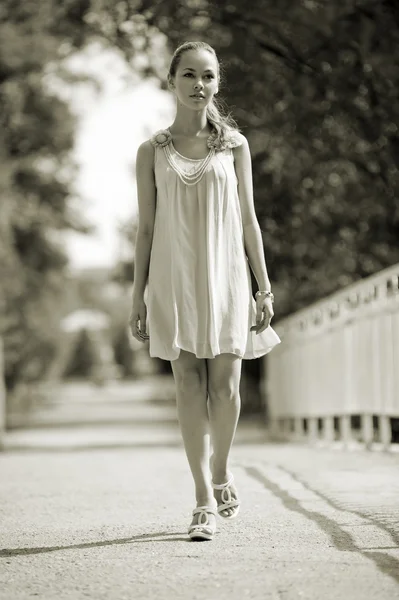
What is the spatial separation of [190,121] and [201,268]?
2.17 ft

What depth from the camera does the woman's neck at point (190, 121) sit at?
18.1ft

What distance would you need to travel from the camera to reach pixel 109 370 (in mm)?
71188

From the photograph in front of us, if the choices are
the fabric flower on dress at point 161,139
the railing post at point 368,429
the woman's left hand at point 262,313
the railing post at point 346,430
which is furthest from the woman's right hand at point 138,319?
the railing post at point 346,430

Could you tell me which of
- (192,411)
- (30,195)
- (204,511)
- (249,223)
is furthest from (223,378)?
(30,195)

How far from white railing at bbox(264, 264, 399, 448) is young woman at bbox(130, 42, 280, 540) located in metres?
4.13

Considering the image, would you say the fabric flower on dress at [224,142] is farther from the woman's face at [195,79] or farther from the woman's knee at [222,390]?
the woman's knee at [222,390]

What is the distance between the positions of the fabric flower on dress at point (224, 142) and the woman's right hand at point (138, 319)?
730 mm

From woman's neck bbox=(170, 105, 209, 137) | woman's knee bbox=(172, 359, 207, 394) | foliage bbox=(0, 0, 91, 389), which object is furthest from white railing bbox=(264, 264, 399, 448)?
foliage bbox=(0, 0, 91, 389)

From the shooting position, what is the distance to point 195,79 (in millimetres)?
5438

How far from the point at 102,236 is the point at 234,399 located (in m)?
28.3

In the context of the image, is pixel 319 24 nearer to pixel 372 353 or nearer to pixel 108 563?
pixel 372 353

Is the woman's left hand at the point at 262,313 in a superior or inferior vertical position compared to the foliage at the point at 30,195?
inferior

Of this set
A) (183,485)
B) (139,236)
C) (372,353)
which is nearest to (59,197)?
(372,353)

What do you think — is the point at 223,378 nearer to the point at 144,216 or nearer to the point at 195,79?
the point at 144,216
